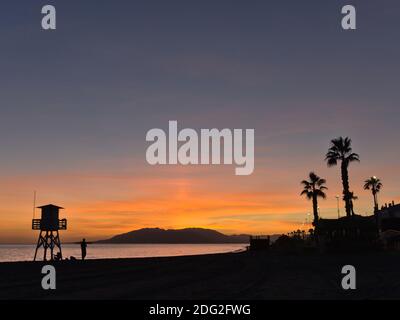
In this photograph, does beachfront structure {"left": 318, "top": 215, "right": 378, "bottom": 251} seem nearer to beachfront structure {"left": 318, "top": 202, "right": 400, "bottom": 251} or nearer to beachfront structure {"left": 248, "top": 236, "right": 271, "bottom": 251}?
beachfront structure {"left": 318, "top": 202, "right": 400, "bottom": 251}

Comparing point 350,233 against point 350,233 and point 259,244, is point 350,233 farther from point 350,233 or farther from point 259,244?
point 259,244

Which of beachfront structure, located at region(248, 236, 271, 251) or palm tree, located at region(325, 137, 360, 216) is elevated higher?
palm tree, located at region(325, 137, 360, 216)

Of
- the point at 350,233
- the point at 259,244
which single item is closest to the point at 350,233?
the point at 350,233

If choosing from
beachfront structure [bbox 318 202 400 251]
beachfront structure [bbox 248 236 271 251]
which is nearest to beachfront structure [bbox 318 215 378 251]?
beachfront structure [bbox 318 202 400 251]

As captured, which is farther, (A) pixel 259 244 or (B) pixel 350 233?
(A) pixel 259 244

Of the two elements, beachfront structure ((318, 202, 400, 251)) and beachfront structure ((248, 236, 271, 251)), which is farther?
beachfront structure ((248, 236, 271, 251))

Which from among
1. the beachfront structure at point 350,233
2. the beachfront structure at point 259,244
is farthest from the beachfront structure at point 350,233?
the beachfront structure at point 259,244

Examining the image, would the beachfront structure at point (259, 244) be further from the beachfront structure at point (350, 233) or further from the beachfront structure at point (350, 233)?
the beachfront structure at point (350, 233)

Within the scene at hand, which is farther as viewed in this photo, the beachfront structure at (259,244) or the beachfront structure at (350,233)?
the beachfront structure at (259,244)

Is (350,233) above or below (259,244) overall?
above
